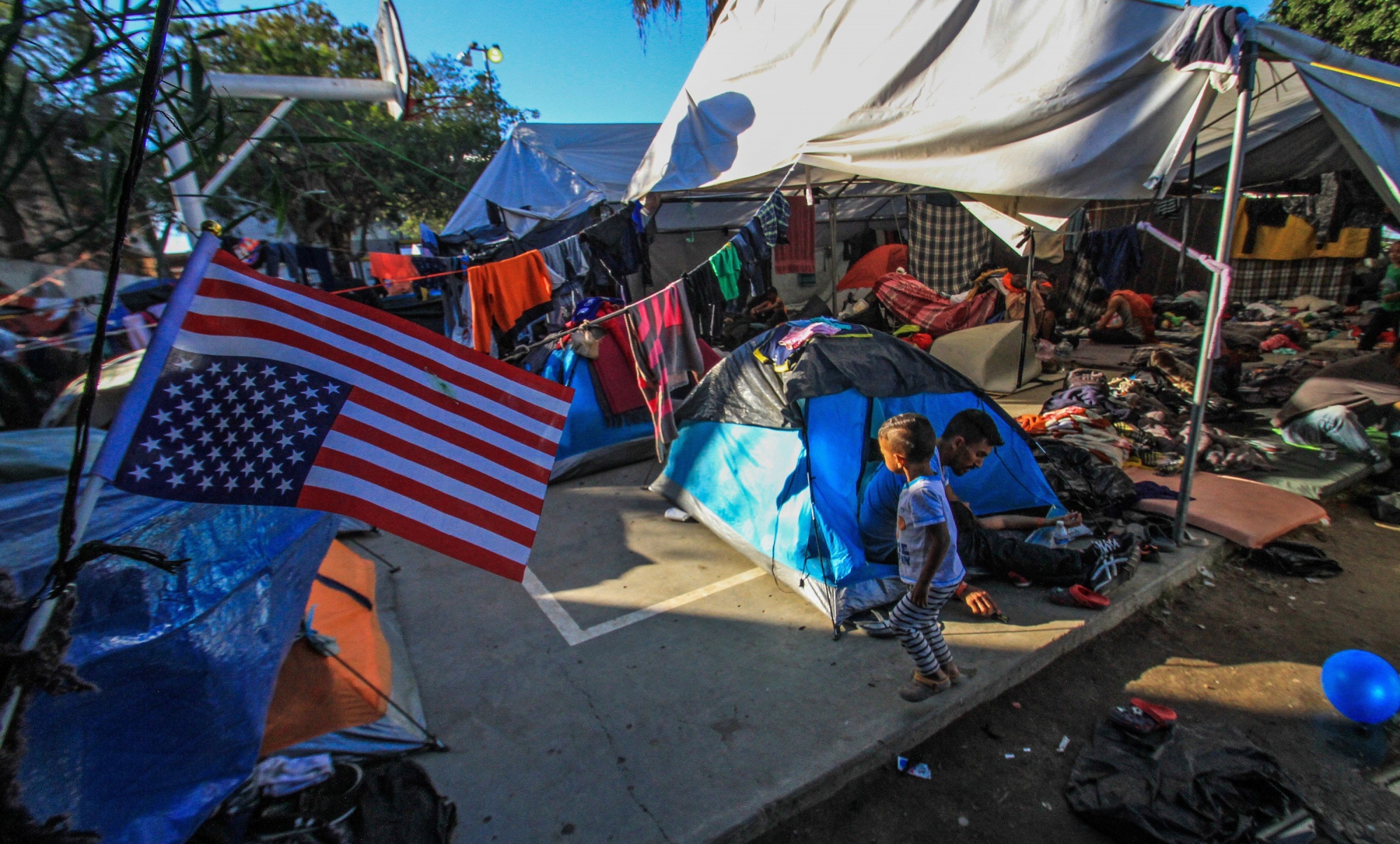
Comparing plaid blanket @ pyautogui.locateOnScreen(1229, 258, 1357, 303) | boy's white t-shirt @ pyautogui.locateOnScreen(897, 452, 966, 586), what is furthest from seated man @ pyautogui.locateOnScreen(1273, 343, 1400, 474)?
plaid blanket @ pyautogui.locateOnScreen(1229, 258, 1357, 303)

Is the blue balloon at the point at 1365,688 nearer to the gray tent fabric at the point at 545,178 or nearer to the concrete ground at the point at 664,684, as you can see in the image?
the concrete ground at the point at 664,684

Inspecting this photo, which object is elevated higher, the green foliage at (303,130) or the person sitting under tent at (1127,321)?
the green foliage at (303,130)

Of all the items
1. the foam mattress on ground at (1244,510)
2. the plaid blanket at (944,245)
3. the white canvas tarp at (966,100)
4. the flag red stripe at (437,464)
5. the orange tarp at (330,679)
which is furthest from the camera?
the plaid blanket at (944,245)

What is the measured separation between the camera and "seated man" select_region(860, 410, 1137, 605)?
375cm

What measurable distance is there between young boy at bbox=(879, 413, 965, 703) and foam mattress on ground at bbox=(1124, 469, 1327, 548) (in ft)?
9.16

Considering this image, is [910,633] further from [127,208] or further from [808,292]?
[808,292]

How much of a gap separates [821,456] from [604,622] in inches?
68.3

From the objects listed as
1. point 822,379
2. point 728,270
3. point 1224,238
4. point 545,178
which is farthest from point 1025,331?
point 545,178

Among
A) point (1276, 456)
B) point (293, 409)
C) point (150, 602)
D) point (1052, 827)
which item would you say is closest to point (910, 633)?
point (1052, 827)

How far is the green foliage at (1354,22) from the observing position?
13.4 metres

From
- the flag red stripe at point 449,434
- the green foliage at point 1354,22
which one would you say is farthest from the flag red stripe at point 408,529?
the green foliage at point 1354,22

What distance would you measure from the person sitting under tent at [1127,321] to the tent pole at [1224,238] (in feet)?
26.0

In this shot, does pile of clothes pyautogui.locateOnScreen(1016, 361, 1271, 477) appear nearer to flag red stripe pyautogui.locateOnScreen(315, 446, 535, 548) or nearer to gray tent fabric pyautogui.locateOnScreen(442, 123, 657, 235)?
flag red stripe pyautogui.locateOnScreen(315, 446, 535, 548)

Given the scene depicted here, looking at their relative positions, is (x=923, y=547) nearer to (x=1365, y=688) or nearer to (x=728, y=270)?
(x=1365, y=688)
